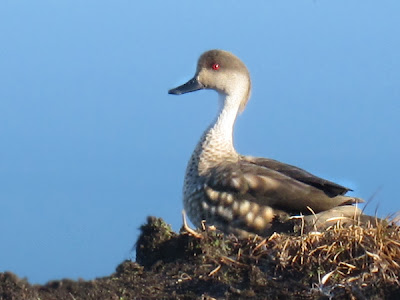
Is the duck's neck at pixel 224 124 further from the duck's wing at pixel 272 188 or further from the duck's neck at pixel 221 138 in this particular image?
the duck's wing at pixel 272 188

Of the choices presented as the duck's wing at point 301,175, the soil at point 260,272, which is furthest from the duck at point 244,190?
the soil at point 260,272

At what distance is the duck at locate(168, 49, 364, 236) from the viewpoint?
697 cm

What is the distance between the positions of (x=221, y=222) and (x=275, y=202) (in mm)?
515

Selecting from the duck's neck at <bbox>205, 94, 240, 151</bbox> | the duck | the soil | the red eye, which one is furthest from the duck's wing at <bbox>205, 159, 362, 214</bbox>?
the soil

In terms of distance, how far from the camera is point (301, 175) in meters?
7.41

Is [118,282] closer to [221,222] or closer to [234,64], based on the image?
[221,222]

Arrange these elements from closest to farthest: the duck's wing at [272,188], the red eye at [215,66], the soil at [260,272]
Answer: the soil at [260,272]
the duck's wing at [272,188]
the red eye at [215,66]

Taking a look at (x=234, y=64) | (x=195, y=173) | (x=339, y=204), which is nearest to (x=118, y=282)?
(x=339, y=204)

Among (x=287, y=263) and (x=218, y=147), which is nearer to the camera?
(x=287, y=263)

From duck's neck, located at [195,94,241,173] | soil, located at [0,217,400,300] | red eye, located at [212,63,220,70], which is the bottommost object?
soil, located at [0,217,400,300]

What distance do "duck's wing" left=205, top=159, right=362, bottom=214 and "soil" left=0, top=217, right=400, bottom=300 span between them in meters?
1.83

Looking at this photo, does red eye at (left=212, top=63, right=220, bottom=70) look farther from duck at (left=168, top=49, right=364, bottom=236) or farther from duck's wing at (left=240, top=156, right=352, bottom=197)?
duck's wing at (left=240, top=156, right=352, bottom=197)

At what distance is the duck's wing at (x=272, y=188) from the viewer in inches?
274

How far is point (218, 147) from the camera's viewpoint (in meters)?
8.52
